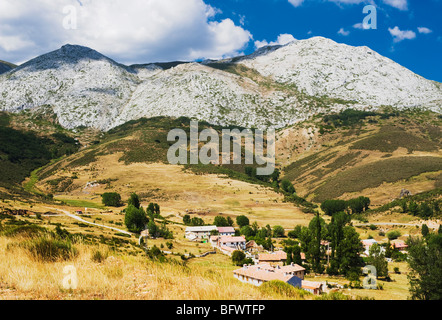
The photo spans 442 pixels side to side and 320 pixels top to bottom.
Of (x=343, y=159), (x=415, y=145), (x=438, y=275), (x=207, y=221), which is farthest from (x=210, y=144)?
(x=438, y=275)

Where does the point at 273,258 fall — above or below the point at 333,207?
A: below

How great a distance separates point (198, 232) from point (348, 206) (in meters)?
63.9

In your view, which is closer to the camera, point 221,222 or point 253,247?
point 253,247

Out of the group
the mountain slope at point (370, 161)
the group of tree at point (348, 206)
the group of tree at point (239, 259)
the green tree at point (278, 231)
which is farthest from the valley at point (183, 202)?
the group of tree at point (348, 206)

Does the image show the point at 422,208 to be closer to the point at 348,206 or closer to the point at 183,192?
the point at 348,206

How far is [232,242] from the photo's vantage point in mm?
65125

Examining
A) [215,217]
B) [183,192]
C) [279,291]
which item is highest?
[279,291]

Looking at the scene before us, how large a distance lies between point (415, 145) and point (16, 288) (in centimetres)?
18241

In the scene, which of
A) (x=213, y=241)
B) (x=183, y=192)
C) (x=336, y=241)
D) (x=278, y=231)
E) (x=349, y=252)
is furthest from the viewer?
(x=183, y=192)

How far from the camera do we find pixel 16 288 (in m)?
7.32

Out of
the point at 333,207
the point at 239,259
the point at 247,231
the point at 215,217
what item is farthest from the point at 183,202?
the point at 239,259

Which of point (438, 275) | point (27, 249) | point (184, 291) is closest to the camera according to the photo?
point (184, 291)

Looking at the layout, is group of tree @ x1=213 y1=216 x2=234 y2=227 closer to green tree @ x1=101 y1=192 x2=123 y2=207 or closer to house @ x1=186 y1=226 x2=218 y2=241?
house @ x1=186 y1=226 x2=218 y2=241
